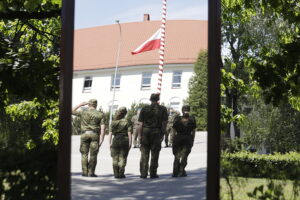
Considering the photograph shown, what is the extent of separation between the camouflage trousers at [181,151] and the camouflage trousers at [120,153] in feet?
1.48

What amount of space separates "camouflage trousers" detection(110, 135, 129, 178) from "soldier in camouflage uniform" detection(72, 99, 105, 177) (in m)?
0.18

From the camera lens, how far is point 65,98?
525 cm

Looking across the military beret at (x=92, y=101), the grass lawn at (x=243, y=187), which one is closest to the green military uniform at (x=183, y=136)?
the military beret at (x=92, y=101)

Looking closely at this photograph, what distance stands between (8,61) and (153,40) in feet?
9.09

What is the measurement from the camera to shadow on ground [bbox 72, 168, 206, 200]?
4973mm

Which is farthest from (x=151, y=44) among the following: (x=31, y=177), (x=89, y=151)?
(x=31, y=177)

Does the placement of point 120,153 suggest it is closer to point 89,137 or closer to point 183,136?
point 89,137

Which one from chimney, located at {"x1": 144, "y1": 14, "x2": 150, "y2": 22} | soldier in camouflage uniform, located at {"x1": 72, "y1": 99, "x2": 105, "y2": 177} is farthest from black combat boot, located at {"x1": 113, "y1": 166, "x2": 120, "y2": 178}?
chimney, located at {"x1": 144, "y1": 14, "x2": 150, "y2": 22}

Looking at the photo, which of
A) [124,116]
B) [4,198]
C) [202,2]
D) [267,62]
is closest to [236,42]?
[267,62]

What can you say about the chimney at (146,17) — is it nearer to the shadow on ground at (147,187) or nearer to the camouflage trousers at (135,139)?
the camouflage trousers at (135,139)

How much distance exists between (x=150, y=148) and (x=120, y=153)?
0.28m

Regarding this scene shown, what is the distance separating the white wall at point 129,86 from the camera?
16.6 ft

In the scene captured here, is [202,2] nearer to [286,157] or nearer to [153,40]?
[153,40]

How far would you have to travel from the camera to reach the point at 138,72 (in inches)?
198
